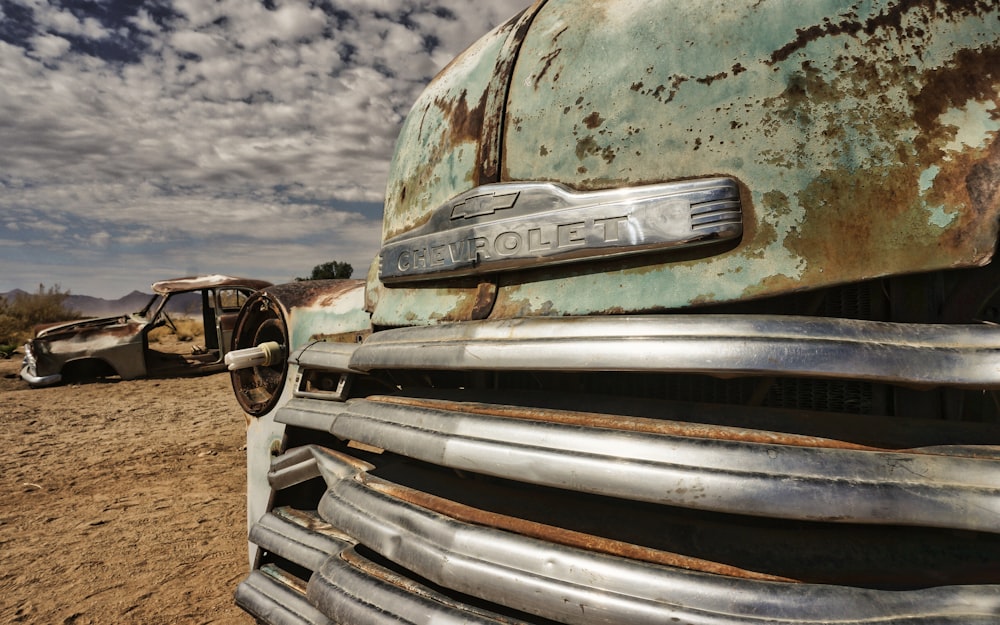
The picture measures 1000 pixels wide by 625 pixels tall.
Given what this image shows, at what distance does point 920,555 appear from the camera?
938 millimetres

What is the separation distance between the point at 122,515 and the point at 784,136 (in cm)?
423

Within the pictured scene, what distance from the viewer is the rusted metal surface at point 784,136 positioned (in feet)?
3.08

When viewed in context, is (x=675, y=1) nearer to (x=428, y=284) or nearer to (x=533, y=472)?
(x=428, y=284)

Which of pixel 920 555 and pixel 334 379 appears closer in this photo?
pixel 920 555

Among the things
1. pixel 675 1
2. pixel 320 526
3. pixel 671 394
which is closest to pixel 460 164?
pixel 675 1

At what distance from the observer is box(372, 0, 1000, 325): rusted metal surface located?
939mm

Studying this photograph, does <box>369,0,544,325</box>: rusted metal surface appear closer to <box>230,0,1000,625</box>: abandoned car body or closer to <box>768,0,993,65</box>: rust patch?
<box>230,0,1000,625</box>: abandoned car body

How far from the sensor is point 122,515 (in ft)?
12.6

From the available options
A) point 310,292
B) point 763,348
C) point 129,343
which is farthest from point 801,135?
point 129,343

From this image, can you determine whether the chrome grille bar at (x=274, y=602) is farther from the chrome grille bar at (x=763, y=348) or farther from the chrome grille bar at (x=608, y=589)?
the chrome grille bar at (x=763, y=348)

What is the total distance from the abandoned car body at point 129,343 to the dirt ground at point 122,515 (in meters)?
1.97

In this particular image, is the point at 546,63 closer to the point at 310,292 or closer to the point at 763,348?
the point at 763,348

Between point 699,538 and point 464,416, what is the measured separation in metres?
0.45

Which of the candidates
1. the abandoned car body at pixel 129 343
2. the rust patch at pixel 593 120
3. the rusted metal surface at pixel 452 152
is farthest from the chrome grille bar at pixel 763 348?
the abandoned car body at pixel 129 343
